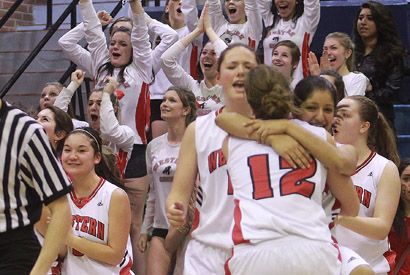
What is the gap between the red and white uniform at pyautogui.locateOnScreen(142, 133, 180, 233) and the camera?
21.6 ft

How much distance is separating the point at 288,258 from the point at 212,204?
28.5 inches

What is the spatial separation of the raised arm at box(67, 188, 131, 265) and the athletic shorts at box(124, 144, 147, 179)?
2.14m

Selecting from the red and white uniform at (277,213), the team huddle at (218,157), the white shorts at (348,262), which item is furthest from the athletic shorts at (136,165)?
the red and white uniform at (277,213)

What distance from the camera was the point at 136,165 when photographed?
290 inches

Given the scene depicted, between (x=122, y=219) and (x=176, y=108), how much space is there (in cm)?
173

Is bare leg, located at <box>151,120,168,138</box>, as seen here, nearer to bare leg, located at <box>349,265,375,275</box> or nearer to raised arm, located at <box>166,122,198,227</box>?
raised arm, located at <box>166,122,198,227</box>

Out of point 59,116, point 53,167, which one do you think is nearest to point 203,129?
point 53,167

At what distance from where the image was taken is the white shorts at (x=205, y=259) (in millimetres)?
4266

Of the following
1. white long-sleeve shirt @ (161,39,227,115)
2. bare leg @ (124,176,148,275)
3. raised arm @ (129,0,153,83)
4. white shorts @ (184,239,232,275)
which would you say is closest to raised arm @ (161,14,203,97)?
white long-sleeve shirt @ (161,39,227,115)

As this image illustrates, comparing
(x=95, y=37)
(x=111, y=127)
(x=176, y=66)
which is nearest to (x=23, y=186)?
(x=111, y=127)

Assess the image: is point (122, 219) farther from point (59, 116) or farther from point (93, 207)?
point (59, 116)

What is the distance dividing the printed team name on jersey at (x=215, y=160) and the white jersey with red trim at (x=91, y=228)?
1130 mm

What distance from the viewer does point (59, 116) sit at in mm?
6195

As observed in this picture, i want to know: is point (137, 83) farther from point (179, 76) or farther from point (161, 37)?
point (161, 37)
